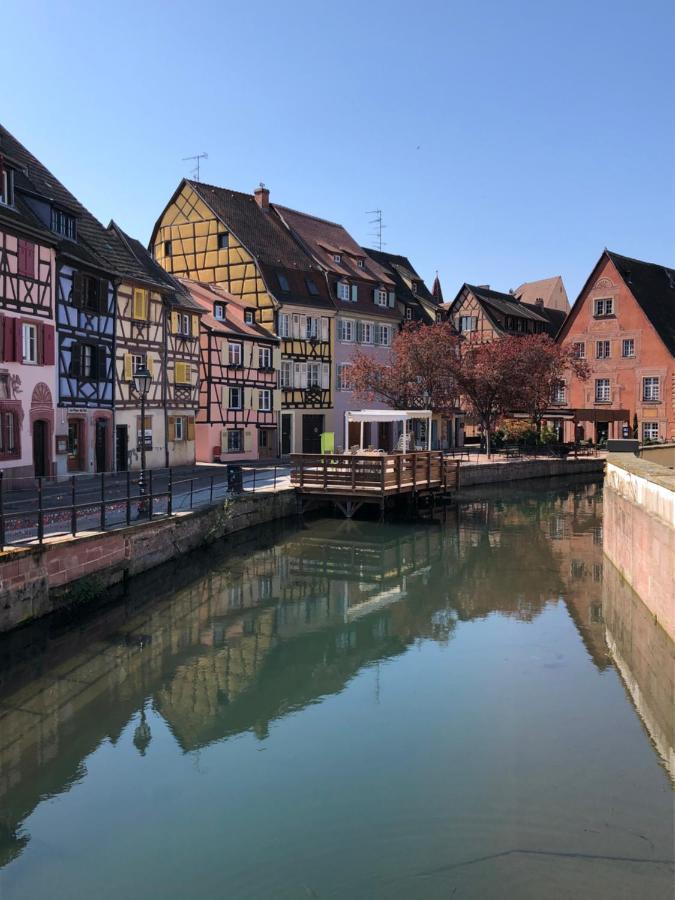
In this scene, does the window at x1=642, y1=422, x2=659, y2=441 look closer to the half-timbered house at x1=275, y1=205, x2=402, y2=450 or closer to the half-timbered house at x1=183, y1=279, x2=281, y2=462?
the half-timbered house at x1=275, y1=205, x2=402, y2=450

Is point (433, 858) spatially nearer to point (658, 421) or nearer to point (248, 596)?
point (248, 596)

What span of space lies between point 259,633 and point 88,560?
3.68 metres

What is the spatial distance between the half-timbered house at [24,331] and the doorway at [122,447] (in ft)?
16.8

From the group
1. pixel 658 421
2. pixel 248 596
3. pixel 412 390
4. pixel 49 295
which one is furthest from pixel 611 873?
pixel 658 421

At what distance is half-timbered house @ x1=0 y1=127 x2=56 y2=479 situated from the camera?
2342 centimetres

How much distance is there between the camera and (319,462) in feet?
91.6

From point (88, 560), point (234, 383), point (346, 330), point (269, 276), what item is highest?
point (269, 276)

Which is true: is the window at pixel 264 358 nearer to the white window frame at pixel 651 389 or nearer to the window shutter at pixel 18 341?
the window shutter at pixel 18 341

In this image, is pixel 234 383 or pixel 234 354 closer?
pixel 234 383

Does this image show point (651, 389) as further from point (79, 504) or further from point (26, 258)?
point (79, 504)

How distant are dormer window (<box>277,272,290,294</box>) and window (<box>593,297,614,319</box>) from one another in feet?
79.0

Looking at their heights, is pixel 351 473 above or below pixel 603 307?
below

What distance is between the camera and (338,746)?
10.3 metres

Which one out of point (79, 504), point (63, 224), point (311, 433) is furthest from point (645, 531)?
point (311, 433)
